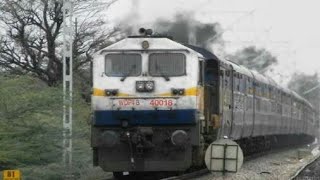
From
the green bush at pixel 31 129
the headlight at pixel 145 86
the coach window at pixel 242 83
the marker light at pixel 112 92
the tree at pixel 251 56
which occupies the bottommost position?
the green bush at pixel 31 129

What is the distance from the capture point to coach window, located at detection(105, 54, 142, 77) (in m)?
14.7

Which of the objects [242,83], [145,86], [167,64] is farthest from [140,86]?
[242,83]

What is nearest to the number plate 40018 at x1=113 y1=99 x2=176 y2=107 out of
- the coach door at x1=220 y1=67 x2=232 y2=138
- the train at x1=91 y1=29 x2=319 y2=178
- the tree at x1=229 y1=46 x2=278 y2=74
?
the train at x1=91 y1=29 x2=319 y2=178

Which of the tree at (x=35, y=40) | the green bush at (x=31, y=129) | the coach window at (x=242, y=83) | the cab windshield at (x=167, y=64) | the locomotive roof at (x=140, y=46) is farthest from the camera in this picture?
the tree at (x=35, y=40)

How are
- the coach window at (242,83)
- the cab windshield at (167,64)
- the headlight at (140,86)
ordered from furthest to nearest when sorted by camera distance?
the coach window at (242,83)
the cab windshield at (167,64)
the headlight at (140,86)

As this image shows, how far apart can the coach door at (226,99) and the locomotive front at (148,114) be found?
3.14 m

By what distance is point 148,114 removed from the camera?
14469 mm

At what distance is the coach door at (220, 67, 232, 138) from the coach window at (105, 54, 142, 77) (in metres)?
3.46

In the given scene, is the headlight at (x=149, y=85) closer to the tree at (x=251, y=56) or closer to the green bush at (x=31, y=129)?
the green bush at (x=31, y=129)

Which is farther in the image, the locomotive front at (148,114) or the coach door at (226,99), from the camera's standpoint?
the coach door at (226,99)

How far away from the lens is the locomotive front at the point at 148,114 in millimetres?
14406

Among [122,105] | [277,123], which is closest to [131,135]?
[122,105]

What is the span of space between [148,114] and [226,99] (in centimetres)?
449

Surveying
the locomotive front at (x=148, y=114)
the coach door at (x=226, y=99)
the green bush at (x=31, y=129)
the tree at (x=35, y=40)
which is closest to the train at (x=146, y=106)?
the locomotive front at (x=148, y=114)
